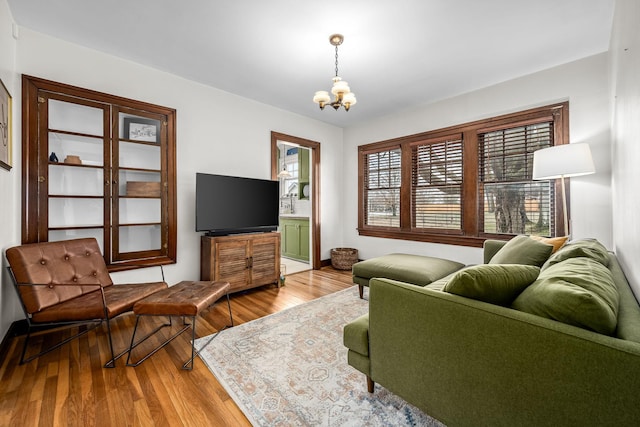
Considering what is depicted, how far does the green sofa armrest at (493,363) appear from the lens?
83cm

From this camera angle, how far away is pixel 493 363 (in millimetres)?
1040

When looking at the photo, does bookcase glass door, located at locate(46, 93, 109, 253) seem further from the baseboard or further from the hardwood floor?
the hardwood floor

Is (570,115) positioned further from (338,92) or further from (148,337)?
(148,337)

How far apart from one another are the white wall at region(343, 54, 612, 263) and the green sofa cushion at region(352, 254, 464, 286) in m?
1.07

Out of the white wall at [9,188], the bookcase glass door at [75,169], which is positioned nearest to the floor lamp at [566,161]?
the bookcase glass door at [75,169]

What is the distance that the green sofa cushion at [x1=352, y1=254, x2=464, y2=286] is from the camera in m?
2.78

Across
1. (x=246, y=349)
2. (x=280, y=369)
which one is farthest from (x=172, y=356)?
(x=280, y=369)

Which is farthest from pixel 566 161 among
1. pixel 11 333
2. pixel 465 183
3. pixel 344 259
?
pixel 11 333

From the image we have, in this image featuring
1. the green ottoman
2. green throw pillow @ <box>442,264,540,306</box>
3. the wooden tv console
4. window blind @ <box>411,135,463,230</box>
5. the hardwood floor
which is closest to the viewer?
green throw pillow @ <box>442,264,540,306</box>

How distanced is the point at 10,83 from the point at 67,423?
2.68 m

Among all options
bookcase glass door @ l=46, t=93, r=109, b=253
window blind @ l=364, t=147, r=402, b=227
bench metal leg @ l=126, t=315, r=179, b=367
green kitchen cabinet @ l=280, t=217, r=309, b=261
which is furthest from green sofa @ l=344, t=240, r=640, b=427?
green kitchen cabinet @ l=280, t=217, r=309, b=261

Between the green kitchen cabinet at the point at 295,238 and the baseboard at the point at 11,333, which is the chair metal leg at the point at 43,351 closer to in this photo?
the baseboard at the point at 11,333

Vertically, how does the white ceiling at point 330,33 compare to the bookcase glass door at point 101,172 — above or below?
above

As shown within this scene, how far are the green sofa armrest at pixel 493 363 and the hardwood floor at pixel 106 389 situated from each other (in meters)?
0.91
